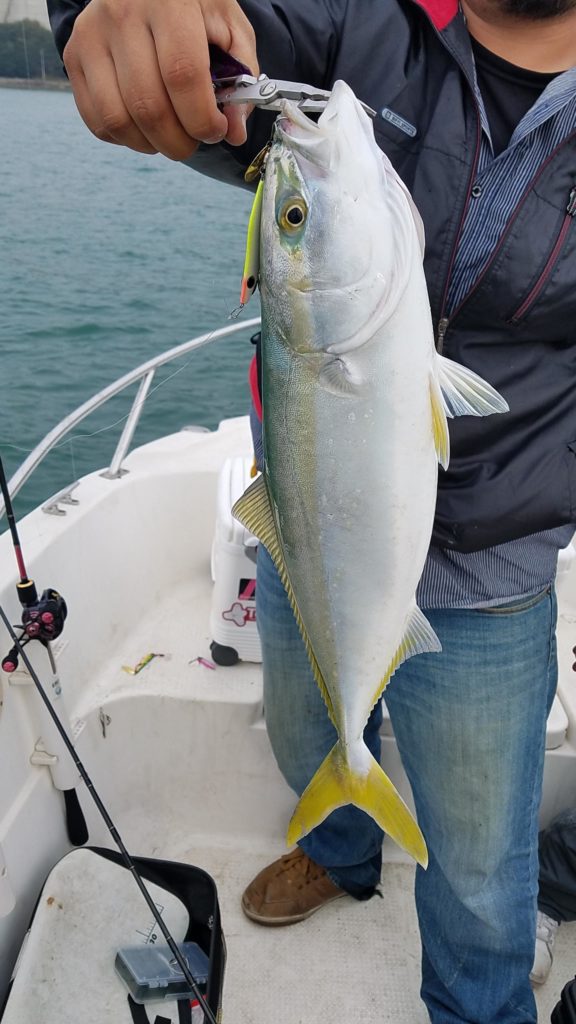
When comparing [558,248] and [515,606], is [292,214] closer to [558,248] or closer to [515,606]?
[558,248]

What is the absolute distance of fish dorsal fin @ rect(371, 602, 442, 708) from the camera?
1.46 m

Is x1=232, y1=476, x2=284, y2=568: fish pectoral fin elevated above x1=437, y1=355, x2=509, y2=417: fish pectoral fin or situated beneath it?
situated beneath

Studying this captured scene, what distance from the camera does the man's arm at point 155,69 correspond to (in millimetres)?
1035

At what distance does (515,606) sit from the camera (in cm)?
173

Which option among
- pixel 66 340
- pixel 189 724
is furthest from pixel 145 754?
pixel 66 340

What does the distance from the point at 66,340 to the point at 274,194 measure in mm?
9833

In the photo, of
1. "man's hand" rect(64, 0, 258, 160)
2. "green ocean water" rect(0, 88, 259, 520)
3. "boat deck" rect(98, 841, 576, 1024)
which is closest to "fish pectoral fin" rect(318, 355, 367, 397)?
"man's hand" rect(64, 0, 258, 160)

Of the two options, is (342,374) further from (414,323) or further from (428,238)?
(428,238)

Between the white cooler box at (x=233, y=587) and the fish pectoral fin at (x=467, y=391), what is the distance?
1.48 m

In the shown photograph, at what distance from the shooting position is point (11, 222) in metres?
13.9

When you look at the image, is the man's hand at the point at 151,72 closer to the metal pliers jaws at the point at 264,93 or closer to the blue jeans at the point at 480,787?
the metal pliers jaws at the point at 264,93

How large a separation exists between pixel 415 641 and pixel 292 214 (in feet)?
2.70

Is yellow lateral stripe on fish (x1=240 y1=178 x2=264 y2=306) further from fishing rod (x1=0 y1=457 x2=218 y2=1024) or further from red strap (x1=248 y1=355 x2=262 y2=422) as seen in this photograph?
fishing rod (x1=0 y1=457 x2=218 y2=1024)

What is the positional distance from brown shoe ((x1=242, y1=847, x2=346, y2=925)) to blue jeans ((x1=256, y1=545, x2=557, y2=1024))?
24.2 inches
